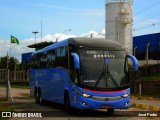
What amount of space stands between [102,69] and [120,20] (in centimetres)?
4349

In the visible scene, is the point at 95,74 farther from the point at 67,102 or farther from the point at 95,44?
the point at 67,102

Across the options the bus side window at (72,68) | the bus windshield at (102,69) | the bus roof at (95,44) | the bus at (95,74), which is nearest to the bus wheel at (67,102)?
the bus at (95,74)

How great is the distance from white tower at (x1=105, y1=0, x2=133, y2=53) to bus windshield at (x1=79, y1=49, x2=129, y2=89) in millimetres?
42528

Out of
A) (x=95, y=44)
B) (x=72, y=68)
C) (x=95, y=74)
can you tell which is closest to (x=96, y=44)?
(x=95, y=44)

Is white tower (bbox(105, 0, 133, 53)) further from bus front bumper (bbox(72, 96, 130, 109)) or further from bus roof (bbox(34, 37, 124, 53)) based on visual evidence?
bus front bumper (bbox(72, 96, 130, 109))

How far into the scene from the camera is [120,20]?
6075 centimetres

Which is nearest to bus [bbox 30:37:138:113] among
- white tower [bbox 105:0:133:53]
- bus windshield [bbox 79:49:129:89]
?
bus windshield [bbox 79:49:129:89]

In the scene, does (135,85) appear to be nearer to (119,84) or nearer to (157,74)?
(157,74)

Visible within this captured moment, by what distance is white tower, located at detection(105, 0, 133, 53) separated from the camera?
60.5 meters

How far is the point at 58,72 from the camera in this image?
21.6 meters

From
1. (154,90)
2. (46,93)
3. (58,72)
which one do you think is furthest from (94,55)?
(154,90)

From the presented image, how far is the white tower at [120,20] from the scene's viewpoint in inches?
2383

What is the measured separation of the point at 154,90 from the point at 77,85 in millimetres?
27369

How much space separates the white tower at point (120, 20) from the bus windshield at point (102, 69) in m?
42.5
